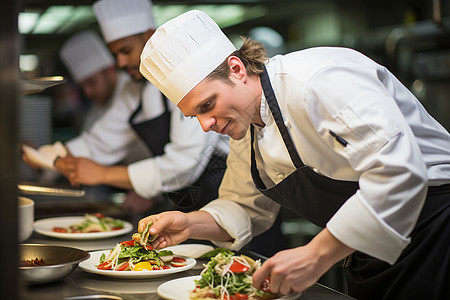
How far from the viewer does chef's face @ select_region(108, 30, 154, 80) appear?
9.73ft

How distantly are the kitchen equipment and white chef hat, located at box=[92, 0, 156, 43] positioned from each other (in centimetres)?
A: 153

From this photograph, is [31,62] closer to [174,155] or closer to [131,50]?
[131,50]

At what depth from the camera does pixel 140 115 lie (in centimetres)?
313

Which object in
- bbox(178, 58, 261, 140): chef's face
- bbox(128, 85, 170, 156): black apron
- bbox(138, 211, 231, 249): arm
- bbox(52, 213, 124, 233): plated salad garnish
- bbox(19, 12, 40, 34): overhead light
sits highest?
bbox(19, 12, 40, 34): overhead light

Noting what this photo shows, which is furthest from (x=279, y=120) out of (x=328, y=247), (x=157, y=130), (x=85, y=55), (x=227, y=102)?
(x=85, y=55)

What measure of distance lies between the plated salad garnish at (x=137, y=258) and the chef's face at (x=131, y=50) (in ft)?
4.51

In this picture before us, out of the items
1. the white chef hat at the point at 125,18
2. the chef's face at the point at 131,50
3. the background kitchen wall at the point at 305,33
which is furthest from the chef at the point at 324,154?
the background kitchen wall at the point at 305,33

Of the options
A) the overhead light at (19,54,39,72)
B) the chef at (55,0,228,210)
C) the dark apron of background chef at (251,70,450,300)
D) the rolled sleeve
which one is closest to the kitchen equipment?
the dark apron of background chef at (251,70,450,300)

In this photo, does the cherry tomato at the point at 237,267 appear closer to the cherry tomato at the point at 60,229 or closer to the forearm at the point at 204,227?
the forearm at the point at 204,227

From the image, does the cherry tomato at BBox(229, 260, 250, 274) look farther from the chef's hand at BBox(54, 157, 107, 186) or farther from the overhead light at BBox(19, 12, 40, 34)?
the overhead light at BBox(19, 12, 40, 34)

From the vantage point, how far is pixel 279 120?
5.51 feet

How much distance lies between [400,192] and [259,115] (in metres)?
0.55

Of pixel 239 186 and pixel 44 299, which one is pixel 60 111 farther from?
pixel 44 299

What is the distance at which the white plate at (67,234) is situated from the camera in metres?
2.32
